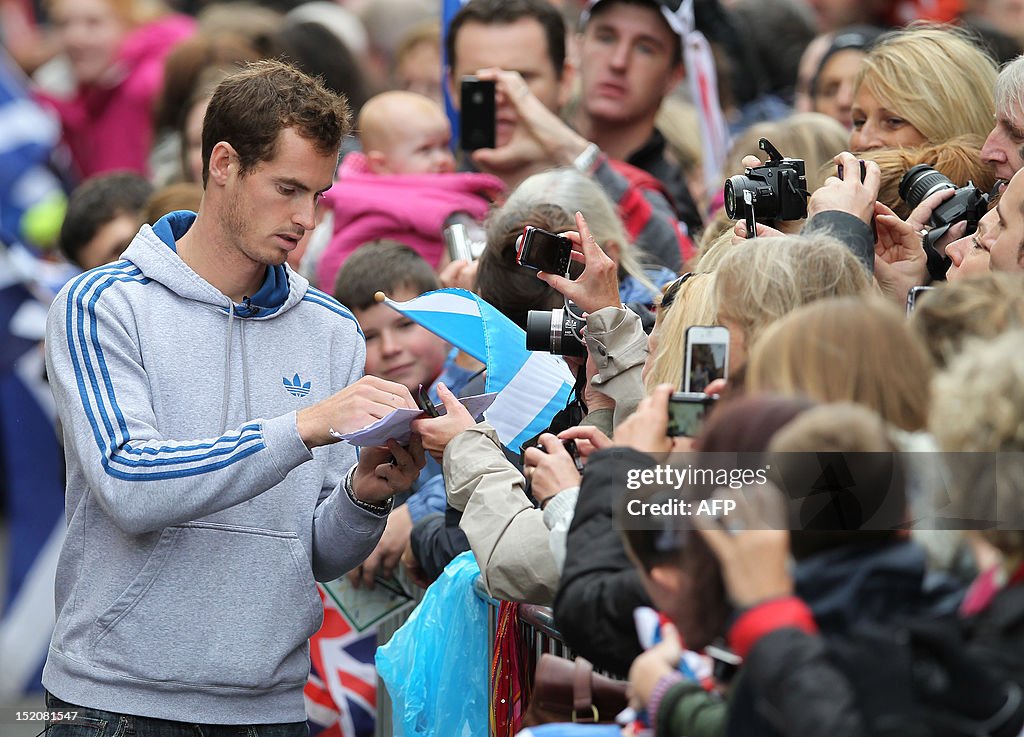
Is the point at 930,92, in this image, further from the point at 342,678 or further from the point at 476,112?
the point at 342,678

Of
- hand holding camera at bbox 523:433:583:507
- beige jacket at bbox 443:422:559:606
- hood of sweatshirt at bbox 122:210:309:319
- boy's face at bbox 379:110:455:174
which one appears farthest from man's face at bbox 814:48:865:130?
hand holding camera at bbox 523:433:583:507

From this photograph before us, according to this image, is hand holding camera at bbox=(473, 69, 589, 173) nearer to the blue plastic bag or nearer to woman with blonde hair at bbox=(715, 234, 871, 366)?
the blue plastic bag

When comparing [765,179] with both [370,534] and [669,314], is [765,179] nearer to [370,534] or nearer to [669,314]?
[669,314]

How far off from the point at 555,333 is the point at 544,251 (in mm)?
256

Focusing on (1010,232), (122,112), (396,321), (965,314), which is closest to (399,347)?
(396,321)

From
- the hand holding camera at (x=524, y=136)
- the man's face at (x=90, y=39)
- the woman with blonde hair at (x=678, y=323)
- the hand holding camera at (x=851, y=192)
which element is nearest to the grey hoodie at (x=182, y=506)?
the woman with blonde hair at (x=678, y=323)

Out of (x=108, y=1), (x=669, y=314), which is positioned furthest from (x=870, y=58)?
(x=108, y=1)

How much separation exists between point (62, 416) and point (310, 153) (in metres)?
0.82

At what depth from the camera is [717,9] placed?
7406mm

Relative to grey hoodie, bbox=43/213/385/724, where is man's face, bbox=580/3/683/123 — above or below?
above

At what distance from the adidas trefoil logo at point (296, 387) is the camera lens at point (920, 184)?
161 centimetres

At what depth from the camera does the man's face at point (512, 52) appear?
20.1ft

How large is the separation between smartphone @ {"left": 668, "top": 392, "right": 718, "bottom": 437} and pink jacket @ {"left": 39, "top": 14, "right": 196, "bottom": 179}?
6486mm

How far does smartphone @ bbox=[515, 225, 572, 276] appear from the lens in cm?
390
